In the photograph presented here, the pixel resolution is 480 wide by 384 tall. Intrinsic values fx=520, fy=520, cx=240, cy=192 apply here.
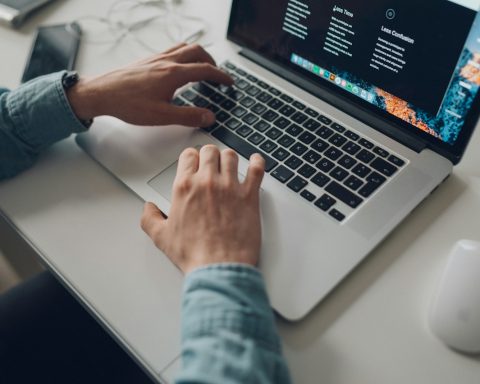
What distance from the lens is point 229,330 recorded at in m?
0.47

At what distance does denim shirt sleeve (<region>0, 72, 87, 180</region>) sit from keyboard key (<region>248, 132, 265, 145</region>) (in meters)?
0.23

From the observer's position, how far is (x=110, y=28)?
0.92 metres

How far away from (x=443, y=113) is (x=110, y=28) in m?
0.59

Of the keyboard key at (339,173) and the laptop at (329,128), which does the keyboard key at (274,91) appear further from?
the keyboard key at (339,173)

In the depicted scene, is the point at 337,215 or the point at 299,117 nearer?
the point at 337,215

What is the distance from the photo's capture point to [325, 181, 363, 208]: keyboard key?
612mm

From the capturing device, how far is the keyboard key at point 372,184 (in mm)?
622

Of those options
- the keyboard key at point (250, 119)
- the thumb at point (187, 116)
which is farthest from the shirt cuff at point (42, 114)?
the keyboard key at point (250, 119)

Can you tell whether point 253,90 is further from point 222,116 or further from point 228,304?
point 228,304

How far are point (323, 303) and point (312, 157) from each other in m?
0.20

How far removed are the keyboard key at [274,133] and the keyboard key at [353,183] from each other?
0.39 feet

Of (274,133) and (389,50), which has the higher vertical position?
(389,50)

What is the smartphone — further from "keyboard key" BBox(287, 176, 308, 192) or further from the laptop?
"keyboard key" BBox(287, 176, 308, 192)

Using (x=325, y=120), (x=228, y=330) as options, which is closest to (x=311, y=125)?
(x=325, y=120)
